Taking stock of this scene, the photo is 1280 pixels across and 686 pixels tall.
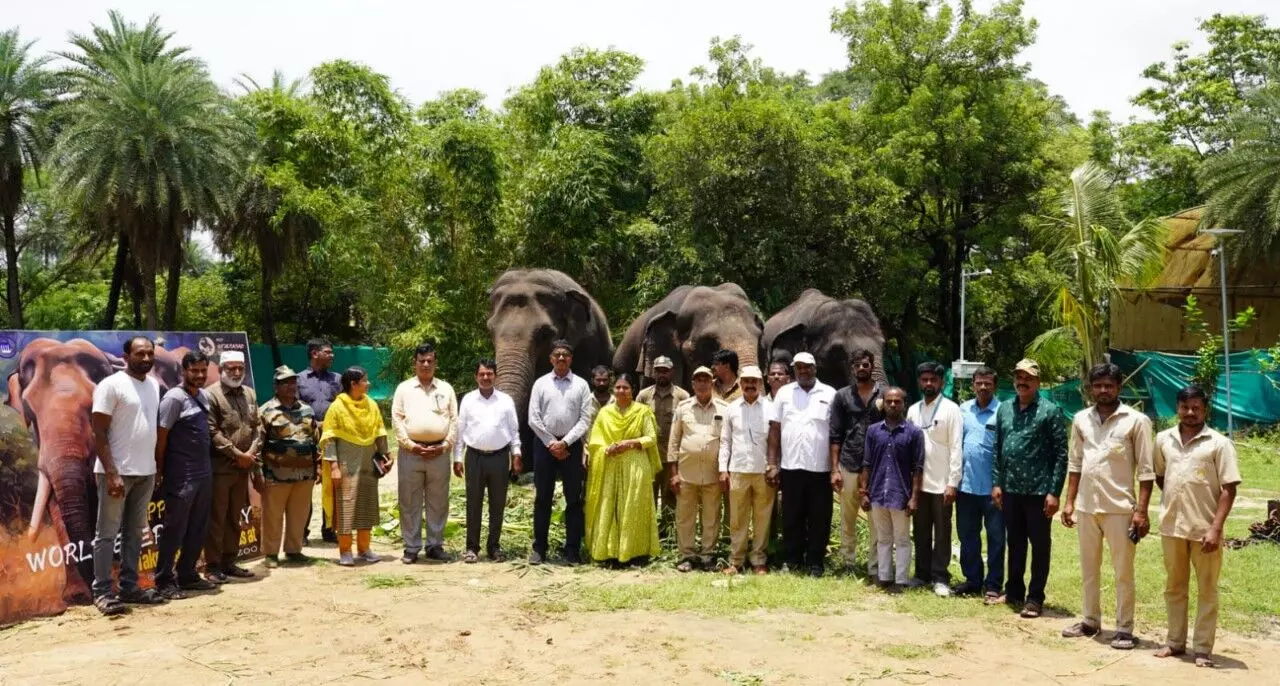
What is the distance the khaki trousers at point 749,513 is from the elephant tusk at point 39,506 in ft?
16.6

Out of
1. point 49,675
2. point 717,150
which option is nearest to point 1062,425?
Answer: point 49,675

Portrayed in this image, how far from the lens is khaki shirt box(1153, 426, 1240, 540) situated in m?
6.37

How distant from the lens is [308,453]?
880 centimetres

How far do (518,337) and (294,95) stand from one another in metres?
25.0

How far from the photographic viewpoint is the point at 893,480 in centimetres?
809

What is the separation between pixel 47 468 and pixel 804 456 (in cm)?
560

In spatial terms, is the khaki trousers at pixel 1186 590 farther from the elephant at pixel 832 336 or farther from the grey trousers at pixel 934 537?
the elephant at pixel 832 336

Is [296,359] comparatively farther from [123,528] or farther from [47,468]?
[47,468]

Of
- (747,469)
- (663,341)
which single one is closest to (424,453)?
(747,469)

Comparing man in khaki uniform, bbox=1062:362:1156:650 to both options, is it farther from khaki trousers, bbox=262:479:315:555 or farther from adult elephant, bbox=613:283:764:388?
khaki trousers, bbox=262:479:315:555

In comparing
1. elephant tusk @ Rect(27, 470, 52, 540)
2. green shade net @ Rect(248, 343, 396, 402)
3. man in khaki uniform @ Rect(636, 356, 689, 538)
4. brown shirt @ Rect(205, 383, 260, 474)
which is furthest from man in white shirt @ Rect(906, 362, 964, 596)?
green shade net @ Rect(248, 343, 396, 402)

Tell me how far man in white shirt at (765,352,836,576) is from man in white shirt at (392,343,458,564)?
9.25 ft

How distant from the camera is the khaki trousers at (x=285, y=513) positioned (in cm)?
875

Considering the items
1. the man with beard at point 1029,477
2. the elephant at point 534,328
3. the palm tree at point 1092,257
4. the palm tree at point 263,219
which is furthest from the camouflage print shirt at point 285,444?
the palm tree at point 263,219
